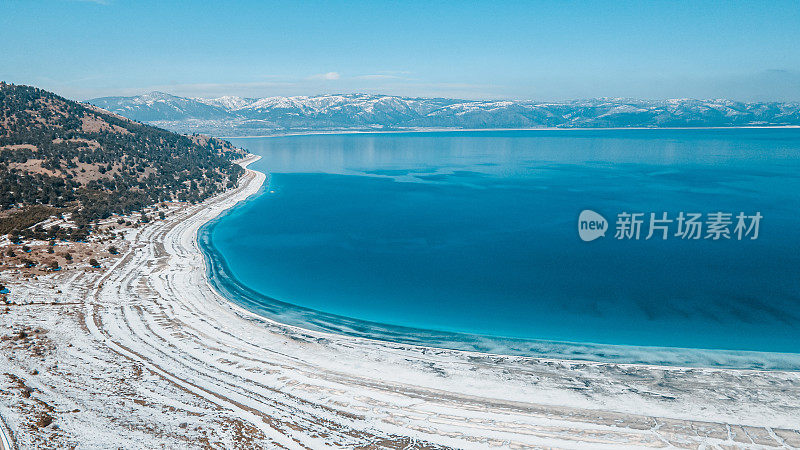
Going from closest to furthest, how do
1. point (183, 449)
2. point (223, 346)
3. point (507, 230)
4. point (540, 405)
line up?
point (183, 449) < point (540, 405) < point (223, 346) < point (507, 230)

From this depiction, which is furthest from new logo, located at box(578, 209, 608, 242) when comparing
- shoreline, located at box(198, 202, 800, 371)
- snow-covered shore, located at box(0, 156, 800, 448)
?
snow-covered shore, located at box(0, 156, 800, 448)

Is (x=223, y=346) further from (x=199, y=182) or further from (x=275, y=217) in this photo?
(x=199, y=182)

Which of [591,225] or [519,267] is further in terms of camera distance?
[591,225]

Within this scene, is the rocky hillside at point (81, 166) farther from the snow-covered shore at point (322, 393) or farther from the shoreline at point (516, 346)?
the shoreline at point (516, 346)

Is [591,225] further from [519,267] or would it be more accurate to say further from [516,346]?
[516,346]

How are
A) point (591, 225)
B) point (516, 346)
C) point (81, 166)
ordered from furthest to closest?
point (81, 166), point (591, 225), point (516, 346)

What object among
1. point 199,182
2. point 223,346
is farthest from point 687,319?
point 199,182

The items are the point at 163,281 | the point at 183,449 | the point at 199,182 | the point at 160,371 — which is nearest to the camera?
the point at 183,449

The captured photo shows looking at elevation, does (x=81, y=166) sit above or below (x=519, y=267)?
above

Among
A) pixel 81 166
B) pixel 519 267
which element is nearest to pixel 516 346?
pixel 519 267
